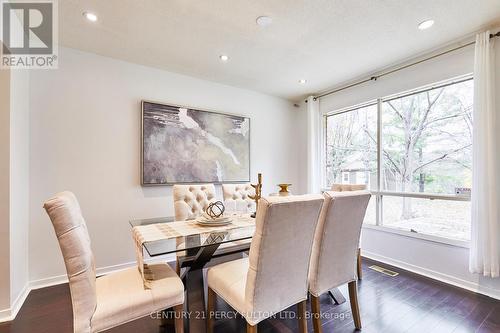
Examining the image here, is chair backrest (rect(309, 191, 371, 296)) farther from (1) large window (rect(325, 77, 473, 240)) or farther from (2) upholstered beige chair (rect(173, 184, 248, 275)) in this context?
(1) large window (rect(325, 77, 473, 240))

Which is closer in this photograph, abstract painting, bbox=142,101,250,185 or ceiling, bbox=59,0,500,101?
ceiling, bbox=59,0,500,101

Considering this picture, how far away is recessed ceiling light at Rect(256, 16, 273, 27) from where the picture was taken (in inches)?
82.6

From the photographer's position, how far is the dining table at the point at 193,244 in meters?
1.51

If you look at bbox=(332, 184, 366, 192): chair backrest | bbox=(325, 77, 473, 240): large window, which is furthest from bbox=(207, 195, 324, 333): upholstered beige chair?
bbox=(325, 77, 473, 240): large window

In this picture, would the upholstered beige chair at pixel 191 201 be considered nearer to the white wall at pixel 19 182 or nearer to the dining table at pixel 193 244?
the dining table at pixel 193 244

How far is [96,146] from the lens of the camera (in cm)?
271

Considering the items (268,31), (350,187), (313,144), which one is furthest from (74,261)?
(313,144)

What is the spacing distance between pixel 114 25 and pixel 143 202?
1.96 meters

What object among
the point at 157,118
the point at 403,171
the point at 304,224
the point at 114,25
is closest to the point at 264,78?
the point at 157,118

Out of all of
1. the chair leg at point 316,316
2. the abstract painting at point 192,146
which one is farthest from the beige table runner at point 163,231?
the abstract painting at point 192,146

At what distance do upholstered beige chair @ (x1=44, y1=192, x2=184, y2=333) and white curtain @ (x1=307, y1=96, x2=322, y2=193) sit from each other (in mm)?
3082

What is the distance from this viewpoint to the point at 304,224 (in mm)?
1374

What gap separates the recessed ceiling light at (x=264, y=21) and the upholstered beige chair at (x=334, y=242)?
1.65m

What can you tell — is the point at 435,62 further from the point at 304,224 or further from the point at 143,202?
the point at 143,202
